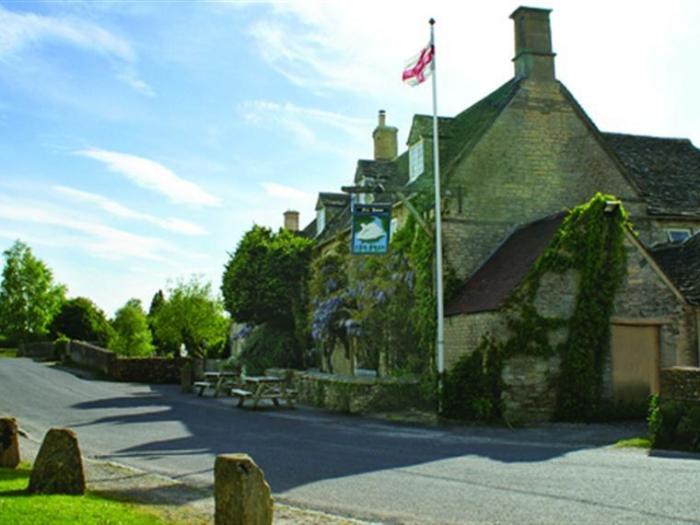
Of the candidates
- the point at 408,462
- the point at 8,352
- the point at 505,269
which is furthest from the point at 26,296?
the point at 408,462

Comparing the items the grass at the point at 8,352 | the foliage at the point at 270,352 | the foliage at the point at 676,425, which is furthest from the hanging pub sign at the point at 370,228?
the grass at the point at 8,352

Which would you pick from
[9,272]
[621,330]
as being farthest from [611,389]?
[9,272]

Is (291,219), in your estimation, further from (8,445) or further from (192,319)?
(8,445)

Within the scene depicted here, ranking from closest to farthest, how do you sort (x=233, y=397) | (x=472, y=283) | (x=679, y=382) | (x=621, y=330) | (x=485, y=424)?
(x=679, y=382)
(x=485, y=424)
(x=621, y=330)
(x=472, y=283)
(x=233, y=397)

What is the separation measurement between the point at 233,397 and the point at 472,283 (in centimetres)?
1078

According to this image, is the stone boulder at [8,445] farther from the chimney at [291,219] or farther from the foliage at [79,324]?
the foliage at [79,324]

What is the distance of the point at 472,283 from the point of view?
22531 mm

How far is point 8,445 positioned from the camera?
10.9 metres

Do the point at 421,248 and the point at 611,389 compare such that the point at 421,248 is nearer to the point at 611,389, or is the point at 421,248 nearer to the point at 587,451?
the point at 611,389

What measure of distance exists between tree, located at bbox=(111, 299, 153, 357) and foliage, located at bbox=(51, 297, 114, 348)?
138 inches

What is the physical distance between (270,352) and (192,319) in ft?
55.7

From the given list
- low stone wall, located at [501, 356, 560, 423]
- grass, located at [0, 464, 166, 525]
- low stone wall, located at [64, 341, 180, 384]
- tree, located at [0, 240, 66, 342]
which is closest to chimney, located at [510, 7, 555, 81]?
low stone wall, located at [501, 356, 560, 423]

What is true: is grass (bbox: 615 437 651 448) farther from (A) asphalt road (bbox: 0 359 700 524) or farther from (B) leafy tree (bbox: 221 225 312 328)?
(B) leafy tree (bbox: 221 225 312 328)

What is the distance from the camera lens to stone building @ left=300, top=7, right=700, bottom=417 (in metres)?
20.1
